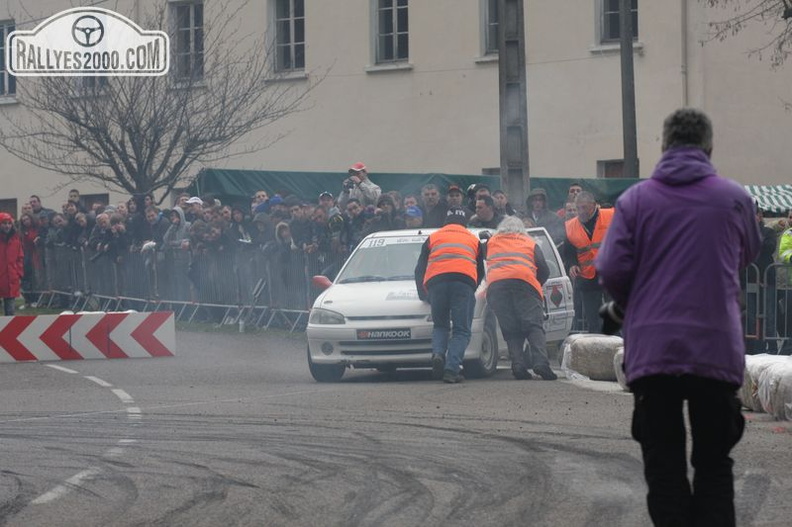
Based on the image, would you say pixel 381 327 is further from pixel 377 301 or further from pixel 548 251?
pixel 548 251

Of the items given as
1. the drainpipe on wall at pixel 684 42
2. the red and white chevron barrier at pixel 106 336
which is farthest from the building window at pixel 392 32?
the red and white chevron barrier at pixel 106 336

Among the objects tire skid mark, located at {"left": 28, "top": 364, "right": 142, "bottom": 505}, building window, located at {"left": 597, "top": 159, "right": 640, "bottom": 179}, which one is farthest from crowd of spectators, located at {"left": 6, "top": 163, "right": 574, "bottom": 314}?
building window, located at {"left": 597, "top": 159, "right": 640, "bottom": 179}

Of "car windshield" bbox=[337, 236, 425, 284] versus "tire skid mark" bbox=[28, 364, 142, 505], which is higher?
"car windshield" bbox=[337, 236, 425, 284]

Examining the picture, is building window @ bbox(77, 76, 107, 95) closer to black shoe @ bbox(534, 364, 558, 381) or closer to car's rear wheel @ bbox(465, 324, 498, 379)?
car's rear wheel @ bbox(465, 324, 498, 379)

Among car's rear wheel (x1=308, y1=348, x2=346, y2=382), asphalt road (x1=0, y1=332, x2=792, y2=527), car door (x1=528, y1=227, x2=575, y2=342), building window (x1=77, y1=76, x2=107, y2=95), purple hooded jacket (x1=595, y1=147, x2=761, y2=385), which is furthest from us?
building window (x1=77, y1=76, x2=107, y2=95)

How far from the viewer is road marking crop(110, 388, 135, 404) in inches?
558

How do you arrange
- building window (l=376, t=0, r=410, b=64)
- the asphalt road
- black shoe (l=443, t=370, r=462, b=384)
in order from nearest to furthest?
the asphalt road
black shoe (l=443, t=370, r=462, b=384)
building window (l=376, t=0, r=410, b=64)

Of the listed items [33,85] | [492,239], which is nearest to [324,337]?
[492,239]

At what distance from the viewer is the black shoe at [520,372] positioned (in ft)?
50.8

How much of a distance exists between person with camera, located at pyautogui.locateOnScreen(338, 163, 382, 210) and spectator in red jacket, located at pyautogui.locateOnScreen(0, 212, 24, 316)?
5.41m

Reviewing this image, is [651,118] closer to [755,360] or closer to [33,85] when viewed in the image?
[33,85]

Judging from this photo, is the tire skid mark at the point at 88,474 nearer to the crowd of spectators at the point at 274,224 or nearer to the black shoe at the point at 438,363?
the black shoe at the point at 438,363

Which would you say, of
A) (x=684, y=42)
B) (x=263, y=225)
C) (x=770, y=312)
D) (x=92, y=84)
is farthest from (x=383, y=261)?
(x=92, y=84)

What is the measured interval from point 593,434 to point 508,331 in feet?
16.4
